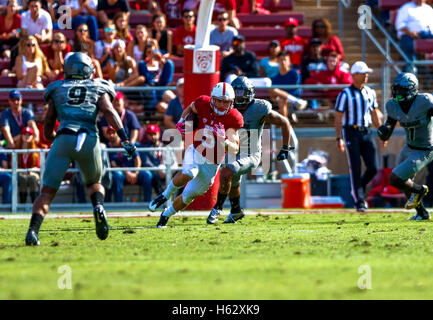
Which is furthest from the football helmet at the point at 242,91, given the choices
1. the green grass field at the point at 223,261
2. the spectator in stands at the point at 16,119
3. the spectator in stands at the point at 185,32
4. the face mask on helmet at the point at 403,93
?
the spectator in stands at the point at 185,32

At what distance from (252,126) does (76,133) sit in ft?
10.7

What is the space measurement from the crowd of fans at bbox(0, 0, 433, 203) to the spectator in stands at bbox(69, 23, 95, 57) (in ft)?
0.06

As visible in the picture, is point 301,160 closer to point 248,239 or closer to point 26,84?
point 26,84

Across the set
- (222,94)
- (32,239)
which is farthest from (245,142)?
(32,239)

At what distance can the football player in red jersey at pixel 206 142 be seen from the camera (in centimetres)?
1081

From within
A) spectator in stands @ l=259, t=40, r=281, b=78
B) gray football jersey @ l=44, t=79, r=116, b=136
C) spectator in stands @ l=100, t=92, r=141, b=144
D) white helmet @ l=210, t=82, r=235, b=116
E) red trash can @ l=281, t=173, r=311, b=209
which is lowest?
red trash can @ l=281, t=173, r=311, b=209

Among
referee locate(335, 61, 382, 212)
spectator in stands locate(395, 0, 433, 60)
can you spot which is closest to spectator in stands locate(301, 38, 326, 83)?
spectator in stands locate(395, 0, 433, 60)

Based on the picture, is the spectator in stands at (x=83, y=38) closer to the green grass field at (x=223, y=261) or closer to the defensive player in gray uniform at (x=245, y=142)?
the defensive player in gray uniform at (x=245, y=142)

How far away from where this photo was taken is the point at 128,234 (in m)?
10.1

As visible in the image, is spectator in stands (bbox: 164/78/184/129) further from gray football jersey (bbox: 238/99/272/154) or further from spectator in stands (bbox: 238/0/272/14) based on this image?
spectator in stands (bbox: 238/0/272/14)

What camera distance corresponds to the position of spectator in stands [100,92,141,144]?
608 inches

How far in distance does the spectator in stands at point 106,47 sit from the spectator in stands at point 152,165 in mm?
2189

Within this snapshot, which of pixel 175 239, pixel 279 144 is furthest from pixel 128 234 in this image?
pixel 279 144

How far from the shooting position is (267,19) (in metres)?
20.3
